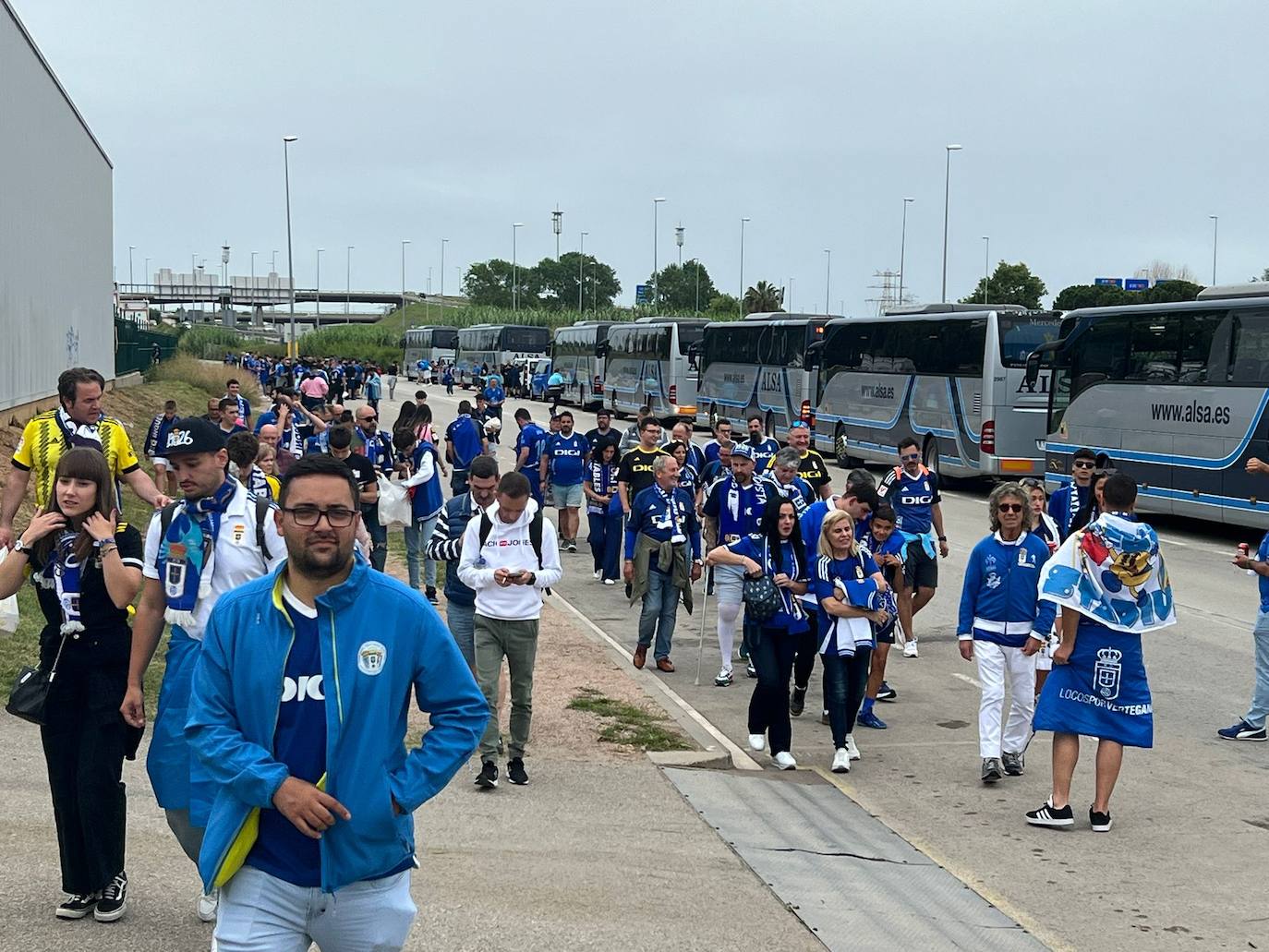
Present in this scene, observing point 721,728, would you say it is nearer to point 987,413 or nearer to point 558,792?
point 558,792

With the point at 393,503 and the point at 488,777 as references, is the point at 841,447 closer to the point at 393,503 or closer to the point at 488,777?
the point at 393,503

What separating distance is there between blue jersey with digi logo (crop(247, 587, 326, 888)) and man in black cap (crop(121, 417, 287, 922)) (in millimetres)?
1817

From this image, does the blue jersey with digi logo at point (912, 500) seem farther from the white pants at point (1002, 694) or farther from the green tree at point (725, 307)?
the green tree at point (725, 307)

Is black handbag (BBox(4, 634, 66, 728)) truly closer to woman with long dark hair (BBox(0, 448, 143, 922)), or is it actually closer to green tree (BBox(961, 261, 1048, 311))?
woman with long dark hair (BBox(0, 448, 143, 922))

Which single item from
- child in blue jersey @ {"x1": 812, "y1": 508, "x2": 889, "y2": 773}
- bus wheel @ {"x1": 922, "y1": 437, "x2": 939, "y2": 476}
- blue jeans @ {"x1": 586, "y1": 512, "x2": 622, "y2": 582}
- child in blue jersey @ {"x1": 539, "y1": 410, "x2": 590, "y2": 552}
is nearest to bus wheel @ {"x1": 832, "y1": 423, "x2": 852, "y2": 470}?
bus wheel @ {"x1": 922, "y1": 437, "x2": 939, "y2": 476}

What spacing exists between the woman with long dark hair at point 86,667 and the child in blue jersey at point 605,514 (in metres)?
11.2

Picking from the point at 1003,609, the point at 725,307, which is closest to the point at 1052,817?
the point at 1003,609

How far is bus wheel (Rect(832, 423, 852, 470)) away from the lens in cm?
3556

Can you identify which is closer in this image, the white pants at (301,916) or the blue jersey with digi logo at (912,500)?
the white pants at (301,916)

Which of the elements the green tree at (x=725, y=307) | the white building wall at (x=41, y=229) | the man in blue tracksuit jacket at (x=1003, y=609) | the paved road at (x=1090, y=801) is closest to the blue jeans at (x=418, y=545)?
the paved road at (x=1090, y=801)

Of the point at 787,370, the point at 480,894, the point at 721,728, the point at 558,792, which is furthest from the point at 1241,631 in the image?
the point at 787,370

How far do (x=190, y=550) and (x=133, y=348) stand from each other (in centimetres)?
5176

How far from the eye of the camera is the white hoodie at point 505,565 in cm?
848

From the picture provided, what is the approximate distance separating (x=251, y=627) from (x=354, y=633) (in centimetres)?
24
